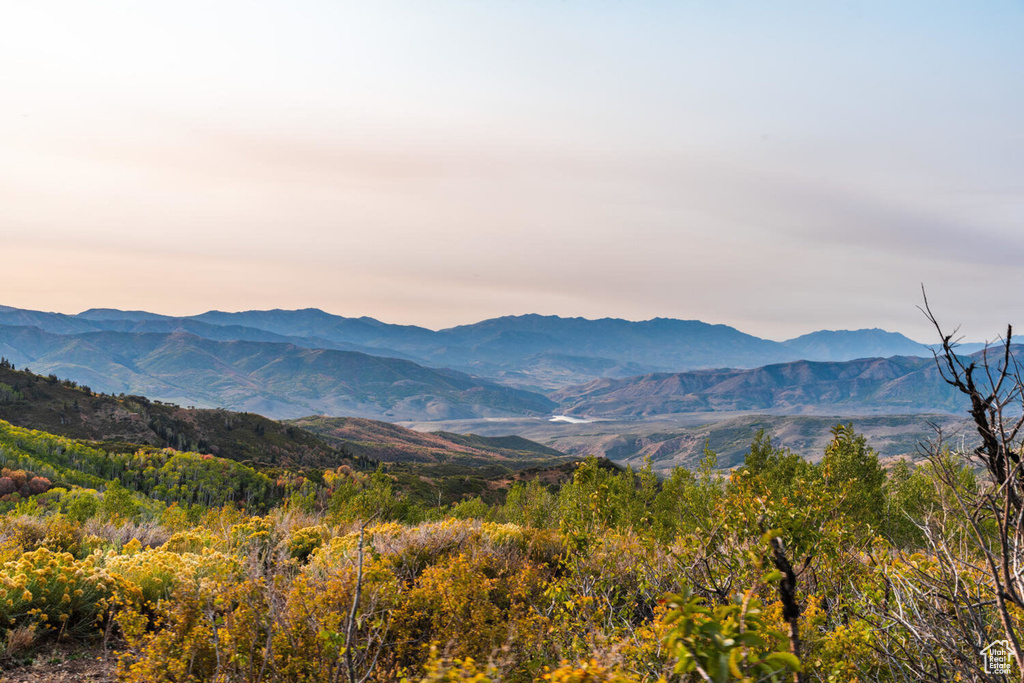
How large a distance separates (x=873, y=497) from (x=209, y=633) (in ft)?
103

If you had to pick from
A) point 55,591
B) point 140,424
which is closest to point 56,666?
point 55,591

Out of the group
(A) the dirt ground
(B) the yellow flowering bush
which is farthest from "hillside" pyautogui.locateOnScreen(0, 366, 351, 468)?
(A) the dirt ground

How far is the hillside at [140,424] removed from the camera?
90.7 m

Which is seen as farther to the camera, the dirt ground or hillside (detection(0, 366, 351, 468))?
hillside (detection(0, 366, 351, 468))

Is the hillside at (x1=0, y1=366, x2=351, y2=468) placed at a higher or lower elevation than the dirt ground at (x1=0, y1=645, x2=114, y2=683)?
lower

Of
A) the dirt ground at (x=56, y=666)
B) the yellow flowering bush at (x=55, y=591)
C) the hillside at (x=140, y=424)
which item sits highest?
the yellow flowering bush at (x=55, y=591)

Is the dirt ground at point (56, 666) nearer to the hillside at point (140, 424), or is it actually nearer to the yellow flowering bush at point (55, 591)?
the yellow flowering bush at point (55, 591)

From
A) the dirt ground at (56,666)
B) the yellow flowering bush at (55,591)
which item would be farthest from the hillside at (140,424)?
the dirt ground at (56,666)

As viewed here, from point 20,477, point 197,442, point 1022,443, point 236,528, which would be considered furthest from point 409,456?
point 1022,443

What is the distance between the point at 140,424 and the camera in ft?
315

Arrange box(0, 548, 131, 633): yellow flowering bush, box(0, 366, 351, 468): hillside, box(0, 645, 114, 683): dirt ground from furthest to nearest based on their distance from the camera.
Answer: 1. box(0, 366, 351, 468): hillside
2. box(0, 548, 131, 633): yellow flowering bush
3. box(0, 645, 114, 683): dirt ground

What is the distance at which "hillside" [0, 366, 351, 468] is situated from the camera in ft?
298

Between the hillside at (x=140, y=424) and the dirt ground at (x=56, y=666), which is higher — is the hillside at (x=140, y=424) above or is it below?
below

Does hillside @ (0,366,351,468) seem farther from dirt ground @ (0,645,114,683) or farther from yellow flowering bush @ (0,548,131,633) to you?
dirt ground @ (0,645,114,683)
